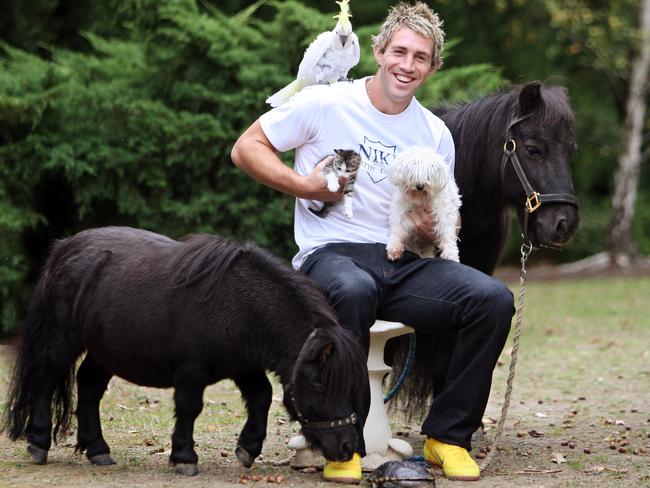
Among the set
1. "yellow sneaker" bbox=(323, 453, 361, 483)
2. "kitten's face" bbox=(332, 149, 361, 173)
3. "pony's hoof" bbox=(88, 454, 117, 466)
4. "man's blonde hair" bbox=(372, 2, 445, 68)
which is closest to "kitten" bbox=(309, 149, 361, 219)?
"kitten's face" bbox=(332, 149, 361, 173)

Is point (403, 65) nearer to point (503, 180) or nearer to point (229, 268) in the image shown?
point (503, 180)

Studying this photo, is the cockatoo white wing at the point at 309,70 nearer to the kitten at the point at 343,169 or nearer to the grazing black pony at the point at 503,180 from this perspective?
the kitten at the point at 343,169

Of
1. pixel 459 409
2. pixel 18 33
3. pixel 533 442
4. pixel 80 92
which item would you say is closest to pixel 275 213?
pixel 80 92

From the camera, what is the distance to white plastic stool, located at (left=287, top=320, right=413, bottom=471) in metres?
4.97

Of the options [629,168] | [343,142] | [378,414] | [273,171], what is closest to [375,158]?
[343,142]

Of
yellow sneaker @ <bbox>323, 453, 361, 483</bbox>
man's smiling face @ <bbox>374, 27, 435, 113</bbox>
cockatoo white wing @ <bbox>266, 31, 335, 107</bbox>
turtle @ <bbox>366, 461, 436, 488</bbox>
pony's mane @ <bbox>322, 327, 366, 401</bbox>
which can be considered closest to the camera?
pony's mane @ <bbox>322, 327, 366, 401</bbox>

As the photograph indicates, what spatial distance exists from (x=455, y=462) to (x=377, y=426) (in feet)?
1.51

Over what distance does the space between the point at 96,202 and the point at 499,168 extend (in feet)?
16.9

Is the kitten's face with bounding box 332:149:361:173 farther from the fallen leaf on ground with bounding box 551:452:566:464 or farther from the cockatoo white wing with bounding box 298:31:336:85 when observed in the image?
the fallen leaf on ground with bounding box 551:452:566:464

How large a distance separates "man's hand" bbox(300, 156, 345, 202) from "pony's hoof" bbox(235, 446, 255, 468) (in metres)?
1.20

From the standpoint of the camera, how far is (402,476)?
447 cm

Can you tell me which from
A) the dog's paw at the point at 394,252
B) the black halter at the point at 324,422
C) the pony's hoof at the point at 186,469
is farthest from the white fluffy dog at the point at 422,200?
the pony's hoof at the point at 186,469

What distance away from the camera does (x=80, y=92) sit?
9.59 meters

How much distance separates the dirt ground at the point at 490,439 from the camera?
4.73m
